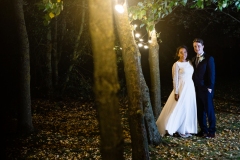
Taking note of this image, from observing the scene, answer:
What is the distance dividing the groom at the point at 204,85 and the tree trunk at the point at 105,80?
14.8ft

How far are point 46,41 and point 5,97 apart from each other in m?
3.55

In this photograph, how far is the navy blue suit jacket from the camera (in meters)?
7.64

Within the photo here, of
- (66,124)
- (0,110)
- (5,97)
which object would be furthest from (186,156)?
(5,97)

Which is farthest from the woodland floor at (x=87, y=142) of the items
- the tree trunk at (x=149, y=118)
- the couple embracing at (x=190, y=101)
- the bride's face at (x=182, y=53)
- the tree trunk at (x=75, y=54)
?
the tree trunk at (x=75, y=54)

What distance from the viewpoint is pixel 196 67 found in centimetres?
790

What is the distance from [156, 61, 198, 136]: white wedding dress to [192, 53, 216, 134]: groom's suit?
135 mm

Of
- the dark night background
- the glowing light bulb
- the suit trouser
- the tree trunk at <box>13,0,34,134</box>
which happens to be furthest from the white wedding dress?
the dark night background

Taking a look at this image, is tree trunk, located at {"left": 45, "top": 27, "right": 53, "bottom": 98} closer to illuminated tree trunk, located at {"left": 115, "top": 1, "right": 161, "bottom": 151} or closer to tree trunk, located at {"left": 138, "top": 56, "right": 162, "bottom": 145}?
tree trunk, located at {"left": 138, "top": 56, "right": 162, "bottom": 145}

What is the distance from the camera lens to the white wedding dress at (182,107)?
7949mm

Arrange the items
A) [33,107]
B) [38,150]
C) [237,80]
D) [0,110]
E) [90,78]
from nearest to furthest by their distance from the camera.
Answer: [38,150] → [0,110] → [33,107] → [90,78] → [237,80]

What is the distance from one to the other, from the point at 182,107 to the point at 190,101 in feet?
0.80

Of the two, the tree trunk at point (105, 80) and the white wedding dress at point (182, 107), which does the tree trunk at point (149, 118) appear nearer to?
the white wedding dress at point (182, 107)

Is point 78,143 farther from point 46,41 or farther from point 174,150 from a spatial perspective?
point 46,41

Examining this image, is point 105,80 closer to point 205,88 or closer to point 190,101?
point 205,88
